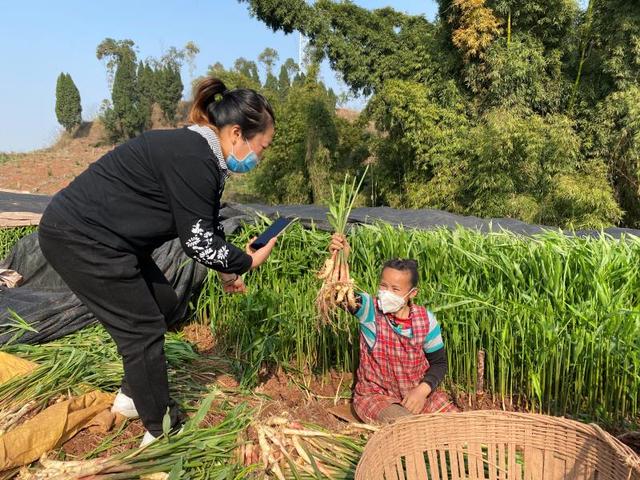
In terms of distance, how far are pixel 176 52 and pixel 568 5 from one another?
2639 cm

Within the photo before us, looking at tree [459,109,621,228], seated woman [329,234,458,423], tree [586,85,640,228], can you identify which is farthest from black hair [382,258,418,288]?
tree [586,85,640,228]

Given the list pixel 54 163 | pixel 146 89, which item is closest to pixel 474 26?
pixel 54 163

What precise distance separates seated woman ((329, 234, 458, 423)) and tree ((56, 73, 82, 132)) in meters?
30.4

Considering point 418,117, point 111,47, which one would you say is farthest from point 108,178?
point 111,47

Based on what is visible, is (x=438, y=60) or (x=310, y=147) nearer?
(x=438, y=60)

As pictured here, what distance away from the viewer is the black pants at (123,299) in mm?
1682

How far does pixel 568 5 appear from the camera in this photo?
8234mm

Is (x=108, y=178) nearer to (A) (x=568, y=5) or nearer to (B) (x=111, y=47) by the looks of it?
(A) (x=568, y=5)

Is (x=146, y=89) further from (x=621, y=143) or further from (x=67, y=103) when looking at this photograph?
(x=621, y=143)

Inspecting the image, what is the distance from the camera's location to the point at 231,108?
5.60ft

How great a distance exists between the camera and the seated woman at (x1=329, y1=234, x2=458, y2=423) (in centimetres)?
214

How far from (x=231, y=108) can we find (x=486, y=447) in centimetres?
141

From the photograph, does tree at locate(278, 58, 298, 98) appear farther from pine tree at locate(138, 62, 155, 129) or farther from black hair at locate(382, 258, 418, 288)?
black hair at locate(382, 258, 418, 288)

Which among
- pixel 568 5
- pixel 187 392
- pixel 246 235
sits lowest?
pixel 187 392
